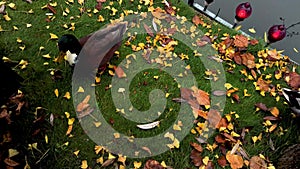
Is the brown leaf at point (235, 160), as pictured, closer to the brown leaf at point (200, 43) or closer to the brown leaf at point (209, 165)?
the brown leaf at point (209, 165)

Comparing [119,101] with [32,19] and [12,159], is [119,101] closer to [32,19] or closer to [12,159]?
[12,159]

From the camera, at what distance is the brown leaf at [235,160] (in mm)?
2430

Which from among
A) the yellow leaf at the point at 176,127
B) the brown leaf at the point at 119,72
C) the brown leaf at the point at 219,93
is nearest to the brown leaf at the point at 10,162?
the brown leaf at the point at 119,72

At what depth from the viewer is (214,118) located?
8.82 feet

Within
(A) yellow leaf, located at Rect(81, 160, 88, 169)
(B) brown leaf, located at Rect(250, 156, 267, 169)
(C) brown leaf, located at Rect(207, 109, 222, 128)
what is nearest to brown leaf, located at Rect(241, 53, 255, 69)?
(C) brown leaf, located at Rect(207, 109, 222, 128)

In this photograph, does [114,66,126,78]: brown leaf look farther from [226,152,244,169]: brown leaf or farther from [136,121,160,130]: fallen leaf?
[226,152,244,169]: brown leaf

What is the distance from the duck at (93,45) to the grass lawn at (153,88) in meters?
0.25

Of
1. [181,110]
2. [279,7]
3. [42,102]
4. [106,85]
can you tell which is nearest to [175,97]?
[181,110]

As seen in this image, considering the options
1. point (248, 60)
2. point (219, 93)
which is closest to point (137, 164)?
point (219, 93)

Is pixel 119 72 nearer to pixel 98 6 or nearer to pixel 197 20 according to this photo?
pixel 98 6

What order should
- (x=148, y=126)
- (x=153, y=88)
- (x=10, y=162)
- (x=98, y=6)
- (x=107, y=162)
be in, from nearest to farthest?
(x=10, y=162), (x=107, y=162), (x=148, y=126), (x=153, y=88), (x=98, y=6)

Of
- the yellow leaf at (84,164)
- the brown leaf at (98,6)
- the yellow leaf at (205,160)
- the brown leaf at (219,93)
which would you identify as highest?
the brown leaf at (98,6)

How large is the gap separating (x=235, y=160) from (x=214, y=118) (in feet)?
1.35

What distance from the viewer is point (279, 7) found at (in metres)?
3.87
